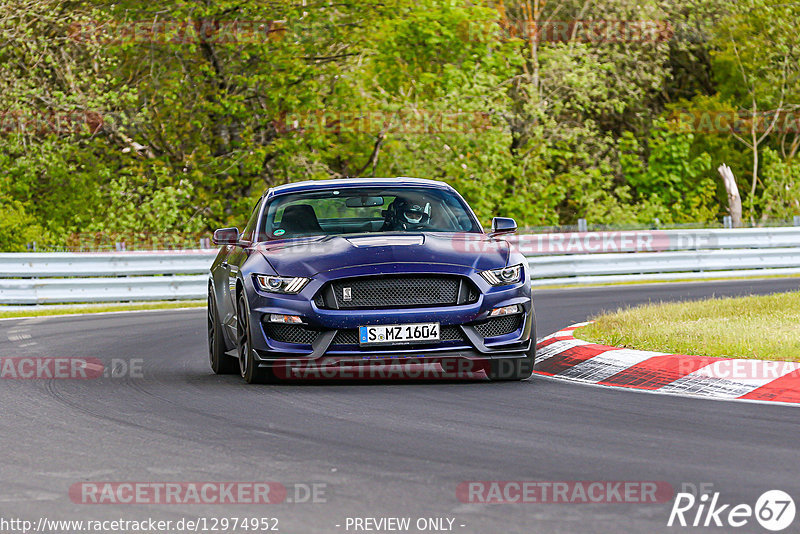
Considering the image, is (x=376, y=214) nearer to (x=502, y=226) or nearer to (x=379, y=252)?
(x=502, y=226)

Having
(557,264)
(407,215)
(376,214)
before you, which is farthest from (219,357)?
(557,264)

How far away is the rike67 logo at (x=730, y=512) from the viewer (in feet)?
17.6

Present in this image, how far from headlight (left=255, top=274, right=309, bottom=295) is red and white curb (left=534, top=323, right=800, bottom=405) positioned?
7.54 ft

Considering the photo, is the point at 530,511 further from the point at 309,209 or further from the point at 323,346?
the point at 309,209

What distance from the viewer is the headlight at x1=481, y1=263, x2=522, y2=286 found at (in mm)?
10133

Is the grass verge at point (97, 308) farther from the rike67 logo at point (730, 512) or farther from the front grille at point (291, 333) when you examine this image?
the rike67 logo at point (730, 512)

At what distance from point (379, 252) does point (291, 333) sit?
33.8 inches

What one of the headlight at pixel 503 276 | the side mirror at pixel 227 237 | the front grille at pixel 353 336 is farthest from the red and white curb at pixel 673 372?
the side mirror at pixel 227 237

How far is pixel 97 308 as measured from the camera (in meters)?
22.3

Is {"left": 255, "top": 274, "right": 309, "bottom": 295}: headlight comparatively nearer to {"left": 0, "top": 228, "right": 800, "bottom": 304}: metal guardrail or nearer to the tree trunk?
{"left": 0, "top": 228, "right": 800, "bottom": 304}: metal guardrail

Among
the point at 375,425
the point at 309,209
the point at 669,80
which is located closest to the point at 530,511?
→ the point at 375,425

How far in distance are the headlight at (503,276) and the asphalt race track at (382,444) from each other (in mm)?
760

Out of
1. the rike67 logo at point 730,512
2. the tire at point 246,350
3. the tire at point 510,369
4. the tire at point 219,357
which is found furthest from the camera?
the tire at point 219,357

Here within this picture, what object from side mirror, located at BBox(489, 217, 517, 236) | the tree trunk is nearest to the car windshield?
side mirror, located at BBox(489, 217, 517, 236)
